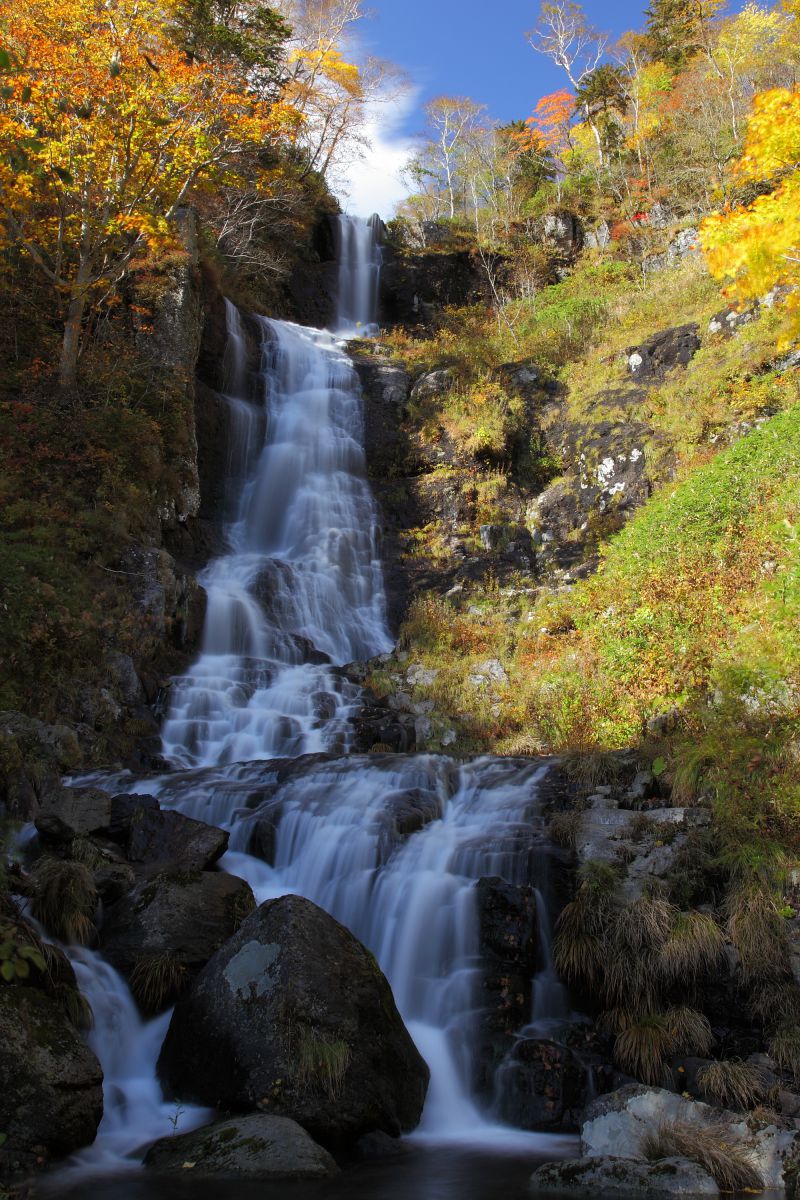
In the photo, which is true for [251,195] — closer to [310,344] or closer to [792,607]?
[310,344]

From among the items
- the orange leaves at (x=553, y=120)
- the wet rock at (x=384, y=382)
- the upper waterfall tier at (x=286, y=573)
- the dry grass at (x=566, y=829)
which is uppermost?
the orange leaves at (x=553, y=120)

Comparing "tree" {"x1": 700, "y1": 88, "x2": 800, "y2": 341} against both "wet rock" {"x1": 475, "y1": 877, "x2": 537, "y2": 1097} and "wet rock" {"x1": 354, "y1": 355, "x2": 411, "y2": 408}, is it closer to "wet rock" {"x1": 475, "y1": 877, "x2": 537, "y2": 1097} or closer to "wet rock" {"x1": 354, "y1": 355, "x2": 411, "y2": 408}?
"wet rock" {"x1": 475, "y1": 877, "x2": 537, "y2": 1097}

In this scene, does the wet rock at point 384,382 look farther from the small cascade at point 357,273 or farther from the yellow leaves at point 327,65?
the yellow leaves at point 327,65

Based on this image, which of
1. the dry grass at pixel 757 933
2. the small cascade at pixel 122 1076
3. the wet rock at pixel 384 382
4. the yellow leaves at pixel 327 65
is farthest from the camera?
the yellow leaves at pixel 327 65

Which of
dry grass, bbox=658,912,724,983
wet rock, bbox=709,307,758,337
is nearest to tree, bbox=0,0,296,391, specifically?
wet rock, bbox=709,307,758,337

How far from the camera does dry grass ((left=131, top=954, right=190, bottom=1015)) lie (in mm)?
5969

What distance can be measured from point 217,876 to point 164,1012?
1204 millimetres

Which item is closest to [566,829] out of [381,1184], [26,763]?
[381,1184]

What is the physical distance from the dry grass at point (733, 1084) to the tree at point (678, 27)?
124ft

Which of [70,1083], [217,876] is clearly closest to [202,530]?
[217,876]

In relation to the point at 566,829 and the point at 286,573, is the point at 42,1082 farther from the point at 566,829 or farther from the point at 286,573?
the point at 286,573

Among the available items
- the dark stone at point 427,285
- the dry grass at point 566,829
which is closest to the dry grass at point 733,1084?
the dry grass at point 566,829

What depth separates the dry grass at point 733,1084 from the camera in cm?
521

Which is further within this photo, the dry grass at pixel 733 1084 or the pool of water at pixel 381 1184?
the dry grass at pixel 733 1084
